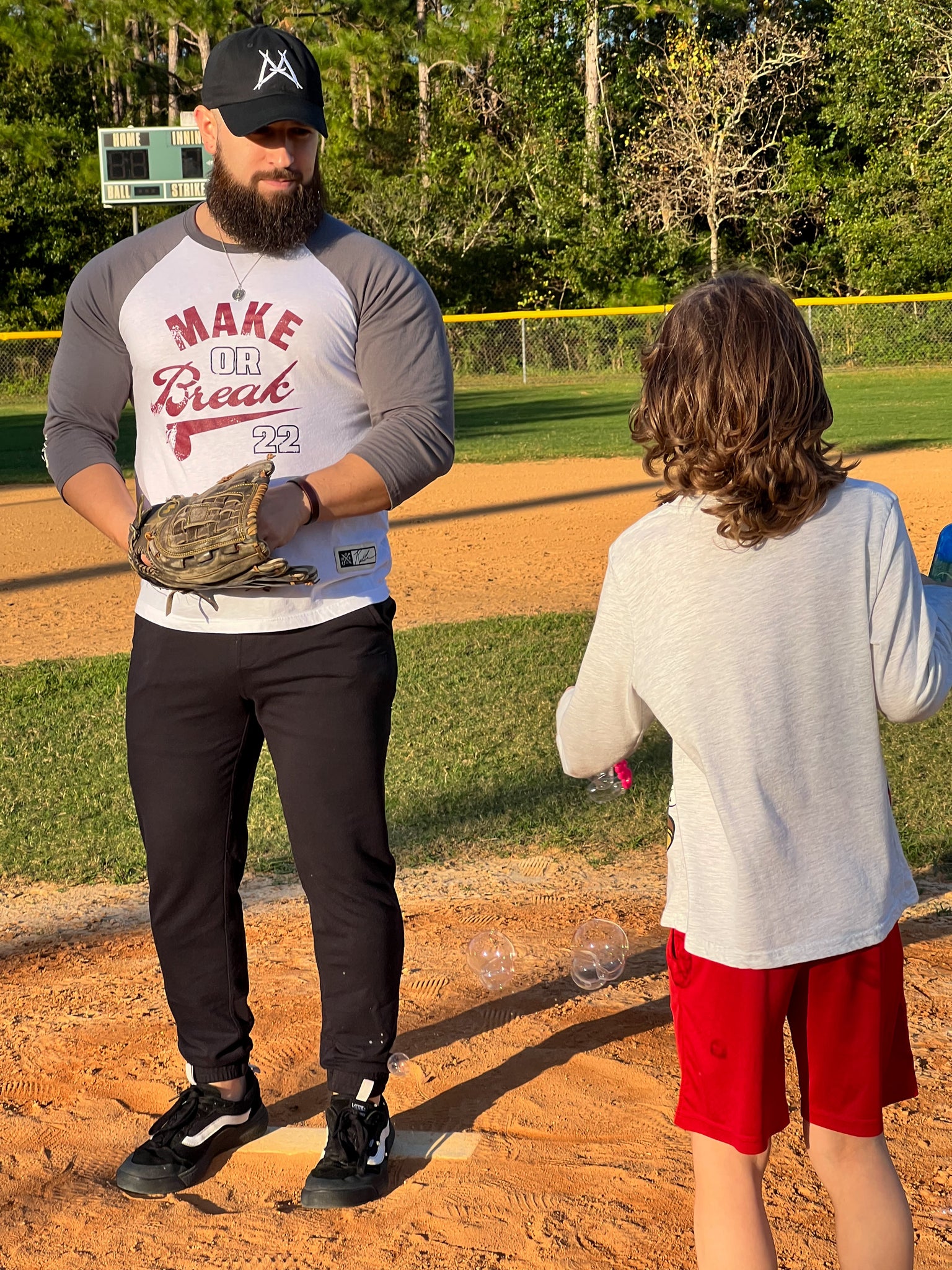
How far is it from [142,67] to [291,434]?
35.3 metres

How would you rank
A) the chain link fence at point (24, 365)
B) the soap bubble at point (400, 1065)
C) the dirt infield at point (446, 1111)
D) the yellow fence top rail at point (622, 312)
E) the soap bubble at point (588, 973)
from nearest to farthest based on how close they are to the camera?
the dirt infield at point (446, 1111) → the soap bubble at point (400, 1065) → the soap bubble at point (588, 973) → the yellow fence top rail at point (622, 312) → the chain link fence at point (24, 365)

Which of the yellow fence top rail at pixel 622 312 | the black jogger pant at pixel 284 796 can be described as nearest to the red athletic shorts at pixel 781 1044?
the black jogger pant at pixel 284 796

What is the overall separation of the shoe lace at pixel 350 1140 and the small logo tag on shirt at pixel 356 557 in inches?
42.0

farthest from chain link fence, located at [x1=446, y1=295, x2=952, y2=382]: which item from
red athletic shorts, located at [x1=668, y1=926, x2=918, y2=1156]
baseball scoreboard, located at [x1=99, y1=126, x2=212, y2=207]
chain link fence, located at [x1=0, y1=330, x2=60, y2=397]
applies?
red athletic shorts, located at [x1=668, y1=926, x2=918, y2=1156]

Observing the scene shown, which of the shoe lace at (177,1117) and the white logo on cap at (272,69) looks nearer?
the white logo on cap at (272,69)

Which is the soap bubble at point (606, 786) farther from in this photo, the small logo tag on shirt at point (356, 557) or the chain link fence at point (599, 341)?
the chain link fence at point (599, 341)

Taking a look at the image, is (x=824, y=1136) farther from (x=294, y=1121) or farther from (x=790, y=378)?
(x=294, y=1121)

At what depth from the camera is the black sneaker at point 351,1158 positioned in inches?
103

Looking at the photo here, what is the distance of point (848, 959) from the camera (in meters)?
1.91

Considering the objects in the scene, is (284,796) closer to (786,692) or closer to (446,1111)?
(446,1111)

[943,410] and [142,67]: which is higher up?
[142,67]

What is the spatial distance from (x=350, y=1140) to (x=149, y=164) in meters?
19.3

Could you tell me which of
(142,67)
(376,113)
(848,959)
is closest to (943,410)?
(848,959)

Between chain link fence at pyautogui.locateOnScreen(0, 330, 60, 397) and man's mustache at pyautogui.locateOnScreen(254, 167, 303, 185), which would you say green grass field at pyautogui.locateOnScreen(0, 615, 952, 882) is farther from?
chain link fence at pyautogui.locateOnScreen(0, 330, 60, 397)
